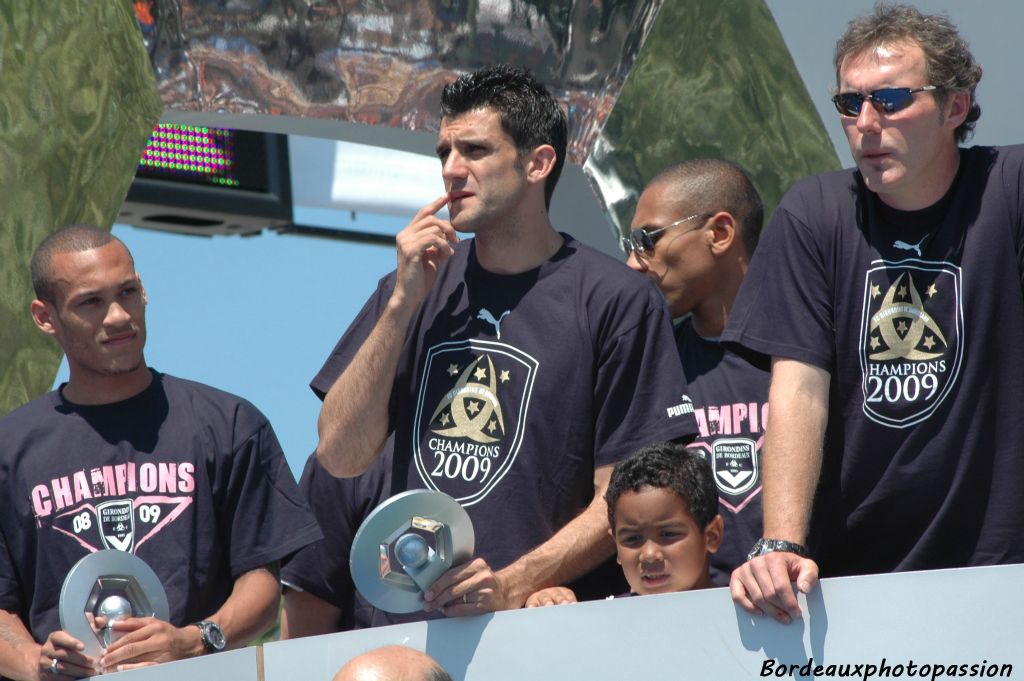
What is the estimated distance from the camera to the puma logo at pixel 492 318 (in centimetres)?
329

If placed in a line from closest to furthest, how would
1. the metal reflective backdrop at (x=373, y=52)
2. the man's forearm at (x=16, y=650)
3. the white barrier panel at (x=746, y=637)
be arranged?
the white barrier panel at (x=746, y=637), the man's forearm at (x=16, y=650), the metal reflective backdrop at (x=373, y=52)

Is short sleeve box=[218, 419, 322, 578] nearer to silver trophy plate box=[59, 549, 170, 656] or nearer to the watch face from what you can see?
the watch face

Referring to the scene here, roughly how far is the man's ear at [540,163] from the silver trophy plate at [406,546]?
36.9 inches

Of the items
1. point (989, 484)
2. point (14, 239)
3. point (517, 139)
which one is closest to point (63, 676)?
point (517, 139)

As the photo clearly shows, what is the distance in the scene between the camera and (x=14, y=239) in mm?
5250

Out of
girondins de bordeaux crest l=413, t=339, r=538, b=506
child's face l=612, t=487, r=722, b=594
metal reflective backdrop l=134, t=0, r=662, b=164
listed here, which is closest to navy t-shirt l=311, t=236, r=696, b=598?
girondins de bordeaux crest l=413, t=339, r=538, b=506

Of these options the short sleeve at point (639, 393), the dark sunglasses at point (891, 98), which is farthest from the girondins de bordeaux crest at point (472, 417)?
the dark sunglasses at point (891, 98)

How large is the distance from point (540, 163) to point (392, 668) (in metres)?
1.57

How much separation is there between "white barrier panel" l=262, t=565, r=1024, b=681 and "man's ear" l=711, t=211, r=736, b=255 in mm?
1592

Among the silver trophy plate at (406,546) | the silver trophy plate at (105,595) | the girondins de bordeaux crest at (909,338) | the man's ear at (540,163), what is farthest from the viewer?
the man's ear at (540,163)

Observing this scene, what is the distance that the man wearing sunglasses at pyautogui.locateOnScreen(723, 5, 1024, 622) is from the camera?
2822mm

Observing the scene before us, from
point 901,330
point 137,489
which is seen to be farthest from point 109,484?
point 901,330

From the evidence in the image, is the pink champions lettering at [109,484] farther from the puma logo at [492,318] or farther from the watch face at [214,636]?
the puma logo at [492,318]

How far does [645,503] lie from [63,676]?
3.66 ft
